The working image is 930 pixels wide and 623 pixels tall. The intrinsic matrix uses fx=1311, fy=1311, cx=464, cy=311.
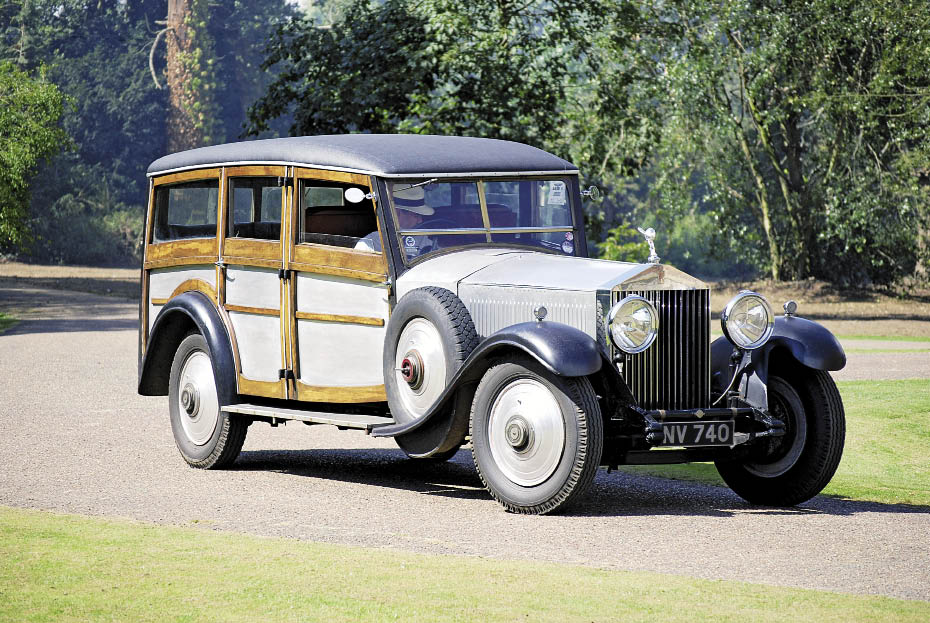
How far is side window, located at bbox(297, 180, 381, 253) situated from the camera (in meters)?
8.71

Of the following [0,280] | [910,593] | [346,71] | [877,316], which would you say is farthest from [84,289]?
[910,593]

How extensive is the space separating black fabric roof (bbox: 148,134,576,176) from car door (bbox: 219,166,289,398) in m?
0.14

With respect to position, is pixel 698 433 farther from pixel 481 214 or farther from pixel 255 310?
pixel 255 310

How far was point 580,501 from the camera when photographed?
26.7ft

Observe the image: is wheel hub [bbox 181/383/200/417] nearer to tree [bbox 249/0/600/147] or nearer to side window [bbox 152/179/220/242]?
side window [bbox 152/179/220/242]

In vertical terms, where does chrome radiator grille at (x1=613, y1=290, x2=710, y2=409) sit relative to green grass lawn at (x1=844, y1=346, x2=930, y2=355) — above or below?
above

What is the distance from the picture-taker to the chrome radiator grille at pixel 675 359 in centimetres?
759

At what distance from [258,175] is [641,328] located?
334 centimetres

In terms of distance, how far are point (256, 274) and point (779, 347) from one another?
367 centimetres

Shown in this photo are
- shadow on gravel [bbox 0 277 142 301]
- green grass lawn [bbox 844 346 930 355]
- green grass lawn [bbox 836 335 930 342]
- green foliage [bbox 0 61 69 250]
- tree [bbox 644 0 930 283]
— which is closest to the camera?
green grass lawn [bbox 844 346 930 355]

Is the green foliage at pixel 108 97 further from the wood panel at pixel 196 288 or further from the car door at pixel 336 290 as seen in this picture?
the car door at pixel 336 290

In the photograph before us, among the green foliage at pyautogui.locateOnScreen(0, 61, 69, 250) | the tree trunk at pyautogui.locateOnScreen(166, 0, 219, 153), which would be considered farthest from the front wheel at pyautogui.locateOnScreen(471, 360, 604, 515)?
the tree trunk at pyautogui.locateOnScreen(166, 0, 219, 153)

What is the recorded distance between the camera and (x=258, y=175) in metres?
9.38

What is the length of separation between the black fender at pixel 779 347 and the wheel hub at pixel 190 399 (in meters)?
3.81
